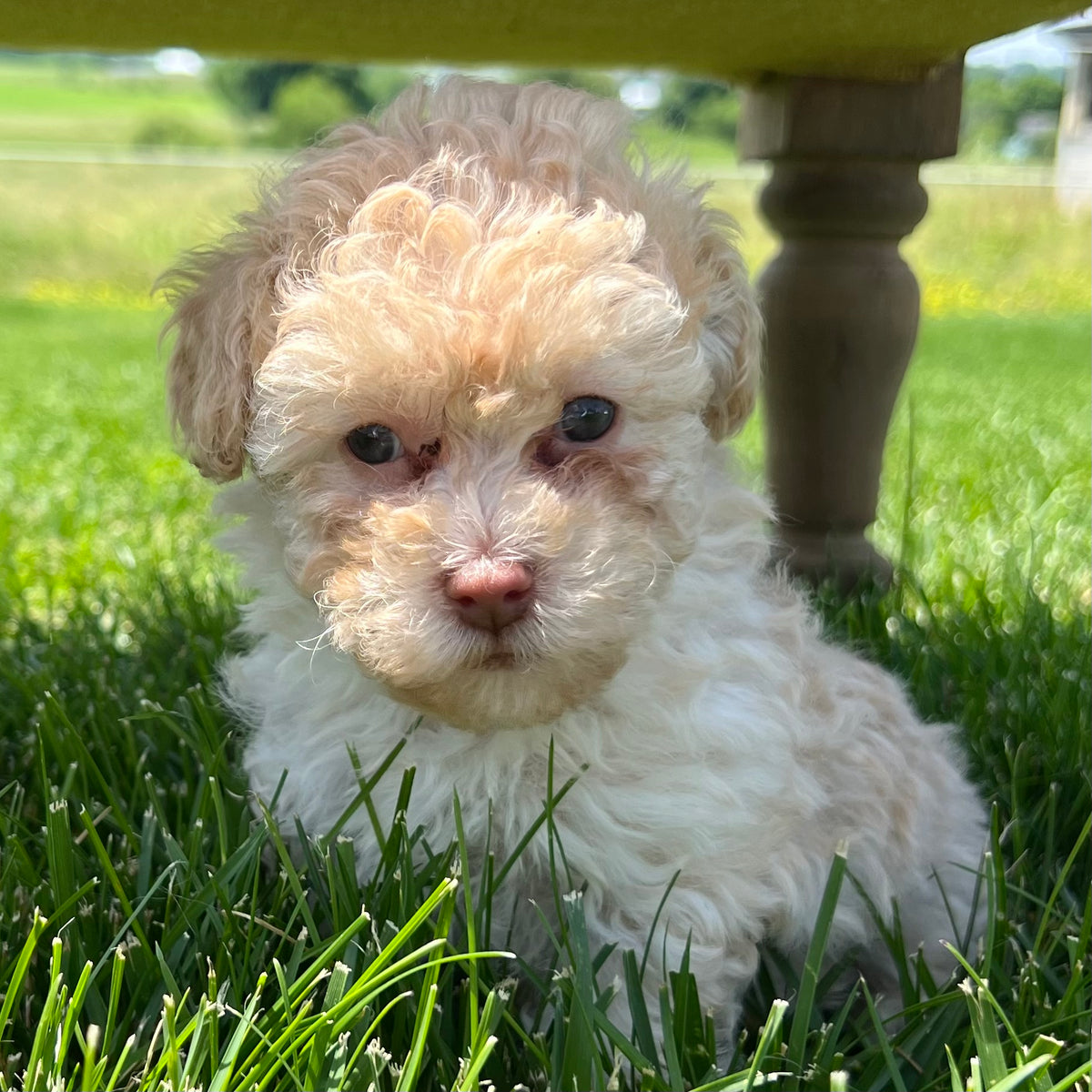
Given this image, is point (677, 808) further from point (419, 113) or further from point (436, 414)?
point (419, 113)

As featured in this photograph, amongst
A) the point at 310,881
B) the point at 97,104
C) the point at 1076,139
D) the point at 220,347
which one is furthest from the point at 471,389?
the point at 97,104

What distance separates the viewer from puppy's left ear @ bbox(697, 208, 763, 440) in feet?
6.31

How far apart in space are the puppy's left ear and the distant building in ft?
38.5

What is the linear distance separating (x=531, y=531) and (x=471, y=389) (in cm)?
21

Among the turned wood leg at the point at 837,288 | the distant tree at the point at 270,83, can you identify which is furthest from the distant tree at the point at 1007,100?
the turned wood leg at the point at 837,288

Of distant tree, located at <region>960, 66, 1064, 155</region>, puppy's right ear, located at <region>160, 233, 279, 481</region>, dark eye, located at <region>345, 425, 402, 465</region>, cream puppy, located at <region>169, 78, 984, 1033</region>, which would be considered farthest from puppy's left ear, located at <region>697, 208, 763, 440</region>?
distant tree, located at <region>960, 66, 1064, 155</region>

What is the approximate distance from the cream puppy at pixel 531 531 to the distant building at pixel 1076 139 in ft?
38.9

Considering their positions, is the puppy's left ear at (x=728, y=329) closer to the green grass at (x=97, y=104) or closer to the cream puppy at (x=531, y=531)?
the cream puppy at (x=531, y=531)

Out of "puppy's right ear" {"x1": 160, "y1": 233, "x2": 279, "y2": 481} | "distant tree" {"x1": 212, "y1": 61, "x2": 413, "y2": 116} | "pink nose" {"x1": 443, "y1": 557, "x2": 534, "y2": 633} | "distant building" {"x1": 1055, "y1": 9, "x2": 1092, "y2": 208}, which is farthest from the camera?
"distant tree" {"x1": 212, "y1": 61, "x2": 413, "y2": 116}

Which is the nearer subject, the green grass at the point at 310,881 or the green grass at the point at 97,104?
the green grass at the point at 310,881

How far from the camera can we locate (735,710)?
6.36 ft

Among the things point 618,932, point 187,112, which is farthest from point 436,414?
point 187,112

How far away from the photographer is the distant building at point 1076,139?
43.7 feet

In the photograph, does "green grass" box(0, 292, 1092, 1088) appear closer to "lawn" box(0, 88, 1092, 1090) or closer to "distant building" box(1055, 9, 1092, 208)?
"lawn" box(0, 88, 1092, 1090)
